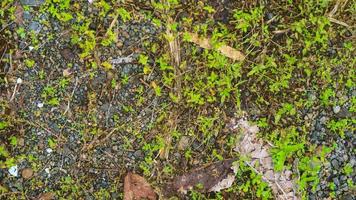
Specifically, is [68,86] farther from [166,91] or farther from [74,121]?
[166,91]

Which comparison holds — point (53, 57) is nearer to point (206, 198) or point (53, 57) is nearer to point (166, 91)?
point (166, 91)

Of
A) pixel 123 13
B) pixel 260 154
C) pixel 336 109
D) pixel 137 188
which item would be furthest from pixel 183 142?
pixel 336 109

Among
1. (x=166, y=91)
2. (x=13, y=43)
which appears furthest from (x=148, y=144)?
(x=13, y=43)

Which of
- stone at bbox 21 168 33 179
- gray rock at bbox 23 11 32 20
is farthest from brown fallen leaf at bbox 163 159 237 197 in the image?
gray rock at bbox 23 11 32 20

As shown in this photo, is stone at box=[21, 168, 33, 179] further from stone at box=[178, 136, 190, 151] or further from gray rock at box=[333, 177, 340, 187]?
gray rock at box=[333, 177, 340, 187]

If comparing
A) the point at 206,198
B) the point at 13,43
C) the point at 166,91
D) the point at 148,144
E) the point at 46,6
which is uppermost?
the point at 46,6

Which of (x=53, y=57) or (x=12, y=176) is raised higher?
(x=53, y=57)
